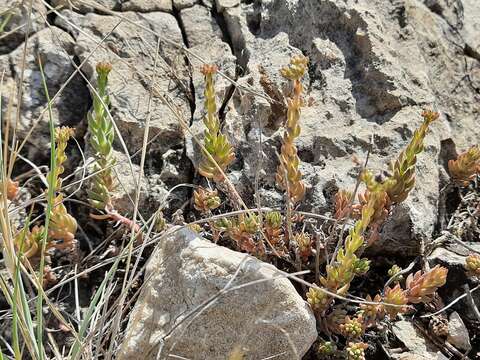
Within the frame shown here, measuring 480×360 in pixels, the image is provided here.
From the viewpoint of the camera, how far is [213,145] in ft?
8.79

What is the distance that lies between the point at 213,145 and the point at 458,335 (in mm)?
1274

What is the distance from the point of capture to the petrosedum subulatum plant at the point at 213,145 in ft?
8.79

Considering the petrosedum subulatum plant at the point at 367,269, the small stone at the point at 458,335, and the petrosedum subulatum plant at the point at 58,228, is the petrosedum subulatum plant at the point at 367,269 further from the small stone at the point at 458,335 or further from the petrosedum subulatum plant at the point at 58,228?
the petrosedum subulatum plant at the point at 58,228

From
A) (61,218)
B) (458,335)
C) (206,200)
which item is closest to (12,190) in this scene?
(61,218)

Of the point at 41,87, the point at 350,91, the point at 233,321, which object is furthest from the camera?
the point at 41,87

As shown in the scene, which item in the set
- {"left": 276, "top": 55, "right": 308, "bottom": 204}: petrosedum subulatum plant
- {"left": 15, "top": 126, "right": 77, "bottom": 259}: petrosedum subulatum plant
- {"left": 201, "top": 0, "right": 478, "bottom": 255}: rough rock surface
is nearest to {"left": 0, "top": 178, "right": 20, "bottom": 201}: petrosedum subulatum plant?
{"left": 15, "top": 126, "right": 77, "bottom": 259}: petrosedum subulatum plant

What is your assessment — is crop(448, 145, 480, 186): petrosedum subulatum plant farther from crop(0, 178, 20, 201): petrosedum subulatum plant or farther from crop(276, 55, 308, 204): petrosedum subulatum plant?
crop(0, 178, 20, 201): petrosedum subulatum plant

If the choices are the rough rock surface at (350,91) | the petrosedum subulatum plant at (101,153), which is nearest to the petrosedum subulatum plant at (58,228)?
the petrosedum subulatum plant at (101,153)

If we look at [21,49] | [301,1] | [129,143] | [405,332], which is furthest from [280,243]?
[21,49]

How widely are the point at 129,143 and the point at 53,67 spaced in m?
0.60

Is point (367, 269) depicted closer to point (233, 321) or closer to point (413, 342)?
point (413, 342)

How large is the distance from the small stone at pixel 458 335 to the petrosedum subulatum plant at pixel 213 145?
3.73 feet

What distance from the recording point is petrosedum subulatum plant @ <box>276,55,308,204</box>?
2.56 m

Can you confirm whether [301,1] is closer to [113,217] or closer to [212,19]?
[212,19]
